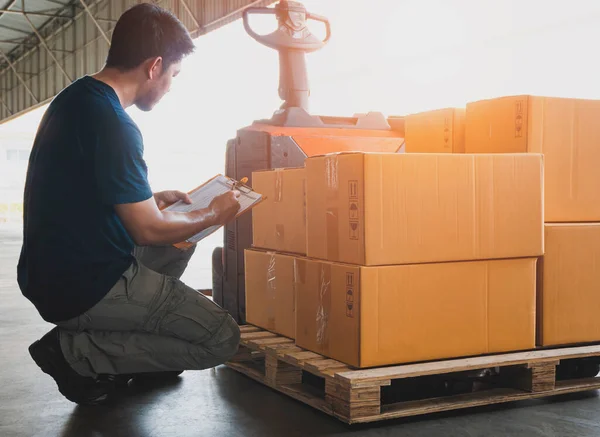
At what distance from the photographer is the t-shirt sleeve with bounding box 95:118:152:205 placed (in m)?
2.38

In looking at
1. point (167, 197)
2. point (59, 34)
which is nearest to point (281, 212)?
point (167, 197)

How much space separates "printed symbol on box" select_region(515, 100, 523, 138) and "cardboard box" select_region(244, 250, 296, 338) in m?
1.16

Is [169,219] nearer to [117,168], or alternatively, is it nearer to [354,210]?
[117,168]

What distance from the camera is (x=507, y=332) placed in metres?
2.98

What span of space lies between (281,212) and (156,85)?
3.31 feet

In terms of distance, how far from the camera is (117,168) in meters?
2.39

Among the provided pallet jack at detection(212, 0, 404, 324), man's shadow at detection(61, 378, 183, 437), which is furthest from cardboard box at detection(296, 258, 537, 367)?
pallet jack at detection(212, 0, 404, 324)

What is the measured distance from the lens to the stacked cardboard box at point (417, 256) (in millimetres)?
2721

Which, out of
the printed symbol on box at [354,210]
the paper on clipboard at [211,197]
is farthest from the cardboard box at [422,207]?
the paper on clipboard at [211,197]

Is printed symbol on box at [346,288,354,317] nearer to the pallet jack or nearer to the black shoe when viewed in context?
the black shoe

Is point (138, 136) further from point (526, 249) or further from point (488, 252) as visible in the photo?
point (526, 249)

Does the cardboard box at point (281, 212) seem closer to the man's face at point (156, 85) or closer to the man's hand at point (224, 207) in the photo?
the man's hand at point (224, 207)

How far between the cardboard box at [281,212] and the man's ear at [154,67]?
0.85 meters

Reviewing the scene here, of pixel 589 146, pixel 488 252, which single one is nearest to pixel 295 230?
pixel 488 252
